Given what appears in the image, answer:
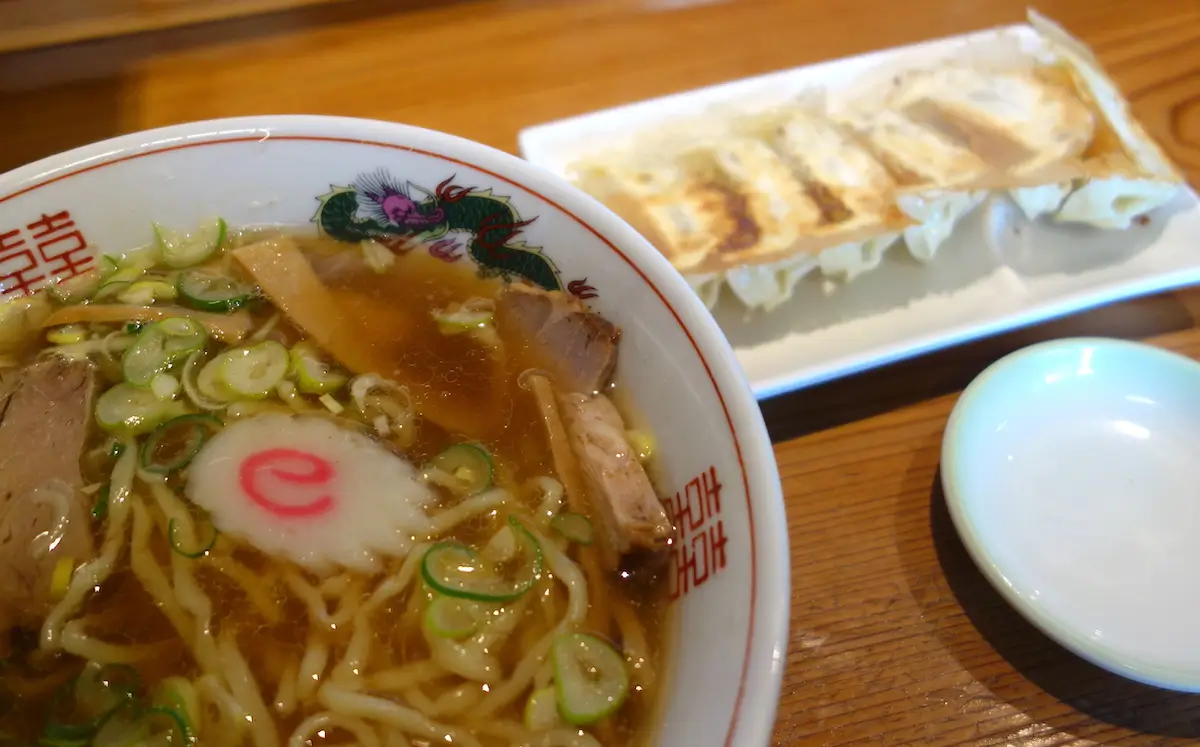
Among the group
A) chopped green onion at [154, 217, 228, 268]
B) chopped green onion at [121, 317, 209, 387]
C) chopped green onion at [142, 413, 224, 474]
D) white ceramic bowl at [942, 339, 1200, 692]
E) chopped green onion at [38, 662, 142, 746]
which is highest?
chopped green onion at [154, 217, 228, 268]

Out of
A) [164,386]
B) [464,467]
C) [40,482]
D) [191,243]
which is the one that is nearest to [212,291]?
[191,243]

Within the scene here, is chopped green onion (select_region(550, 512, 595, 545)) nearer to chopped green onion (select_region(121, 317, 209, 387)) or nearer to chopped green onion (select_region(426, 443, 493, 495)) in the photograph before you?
chopped green onion (select_region(426, 443, 493, 495))

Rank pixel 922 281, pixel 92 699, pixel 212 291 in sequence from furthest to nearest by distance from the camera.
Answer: pixel 922 281
pixel 212 291
pixel 92 699

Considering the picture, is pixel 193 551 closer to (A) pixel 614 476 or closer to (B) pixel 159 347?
(B) pixel 159 347

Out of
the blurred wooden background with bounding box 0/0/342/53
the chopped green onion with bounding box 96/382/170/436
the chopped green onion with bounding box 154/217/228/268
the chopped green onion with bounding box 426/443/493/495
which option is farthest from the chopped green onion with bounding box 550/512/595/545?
the blurred wooden background with bounding box 0/0/342/53

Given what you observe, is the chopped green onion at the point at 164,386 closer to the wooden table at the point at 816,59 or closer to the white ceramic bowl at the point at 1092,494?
the wooden table at the point at 816,59

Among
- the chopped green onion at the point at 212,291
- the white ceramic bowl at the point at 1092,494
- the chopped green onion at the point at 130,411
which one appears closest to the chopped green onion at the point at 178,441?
the chopped green onion at the point at 130,411

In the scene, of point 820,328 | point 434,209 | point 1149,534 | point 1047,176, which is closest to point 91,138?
point 434,209

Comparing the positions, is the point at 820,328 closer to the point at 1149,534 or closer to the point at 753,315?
the point at 753,315
